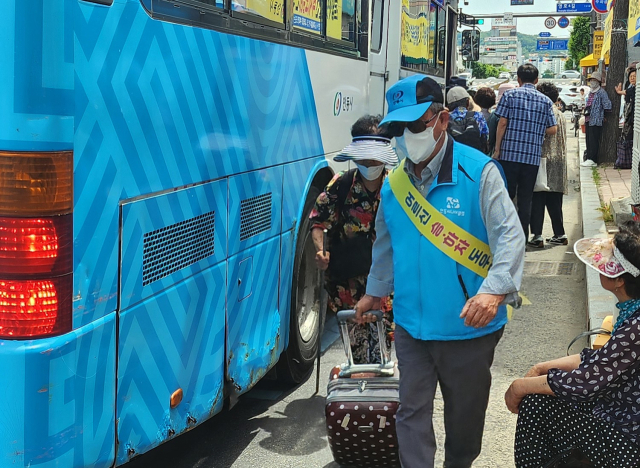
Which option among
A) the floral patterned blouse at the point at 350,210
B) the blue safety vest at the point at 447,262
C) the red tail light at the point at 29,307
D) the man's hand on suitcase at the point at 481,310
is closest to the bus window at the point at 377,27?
the floral patterned blouse at the point at 350,210

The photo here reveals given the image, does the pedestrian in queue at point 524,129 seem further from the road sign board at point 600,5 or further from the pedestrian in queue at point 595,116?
the road sign board at point 600,5

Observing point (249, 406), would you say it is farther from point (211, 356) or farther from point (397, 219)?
point (397, 219)

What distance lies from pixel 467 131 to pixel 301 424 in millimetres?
4542

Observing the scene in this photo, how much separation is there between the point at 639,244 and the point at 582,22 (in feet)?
250

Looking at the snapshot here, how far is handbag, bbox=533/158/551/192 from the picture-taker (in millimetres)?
9398

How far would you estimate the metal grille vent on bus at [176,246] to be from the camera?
3146 mm

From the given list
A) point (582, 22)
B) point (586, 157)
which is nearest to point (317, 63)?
point (586, 157)

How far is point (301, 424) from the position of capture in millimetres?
4875

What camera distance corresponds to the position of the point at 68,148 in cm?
262

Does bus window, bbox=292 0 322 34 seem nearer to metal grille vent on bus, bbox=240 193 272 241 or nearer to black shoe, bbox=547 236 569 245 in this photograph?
metal grille vent on bus, bbox=240 193 272 241

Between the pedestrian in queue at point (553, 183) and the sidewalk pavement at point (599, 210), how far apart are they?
0.37m

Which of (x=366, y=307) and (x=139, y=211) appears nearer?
(x=139, y=211)

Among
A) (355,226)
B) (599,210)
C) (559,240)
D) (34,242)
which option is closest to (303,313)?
(355,226)

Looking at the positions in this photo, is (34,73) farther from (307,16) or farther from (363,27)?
(363,27)
